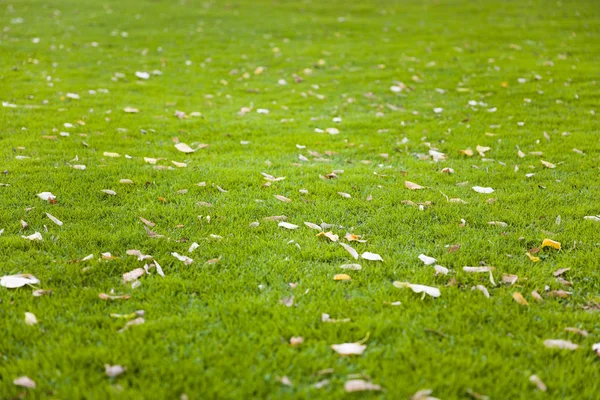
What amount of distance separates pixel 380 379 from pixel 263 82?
30.3 ft

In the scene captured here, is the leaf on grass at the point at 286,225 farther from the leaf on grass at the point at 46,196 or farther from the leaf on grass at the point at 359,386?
the leaf on grass at the point at 46,196

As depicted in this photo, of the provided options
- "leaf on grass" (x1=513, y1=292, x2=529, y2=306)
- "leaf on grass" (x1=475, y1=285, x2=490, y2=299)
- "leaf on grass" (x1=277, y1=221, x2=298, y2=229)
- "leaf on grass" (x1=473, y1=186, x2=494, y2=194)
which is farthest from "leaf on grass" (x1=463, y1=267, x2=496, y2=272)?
"leaf on grass" (x1=473, y1=186, x2=494, y2=194)

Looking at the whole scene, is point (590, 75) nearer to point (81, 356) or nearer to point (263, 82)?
point (263, 82)

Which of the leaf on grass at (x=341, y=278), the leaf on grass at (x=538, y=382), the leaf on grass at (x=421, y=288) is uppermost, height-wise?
the leaf on grass at (x=421, y=288)

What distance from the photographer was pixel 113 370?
2750mm

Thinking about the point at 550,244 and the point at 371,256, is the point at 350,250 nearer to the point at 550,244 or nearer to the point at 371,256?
the point at 371,256

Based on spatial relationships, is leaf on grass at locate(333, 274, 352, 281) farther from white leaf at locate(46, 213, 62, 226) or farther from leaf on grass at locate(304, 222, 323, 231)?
white leaf at locate(46, 213, 62, 226)

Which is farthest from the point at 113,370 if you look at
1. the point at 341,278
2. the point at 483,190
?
the point at 483,190

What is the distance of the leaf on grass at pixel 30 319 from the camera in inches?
124

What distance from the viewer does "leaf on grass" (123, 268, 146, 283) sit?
12.1 ft

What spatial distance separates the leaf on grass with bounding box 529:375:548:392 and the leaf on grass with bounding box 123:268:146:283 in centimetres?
267

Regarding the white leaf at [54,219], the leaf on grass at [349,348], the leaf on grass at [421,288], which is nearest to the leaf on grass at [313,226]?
the leaf on grass at [421,288]

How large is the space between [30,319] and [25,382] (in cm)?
61

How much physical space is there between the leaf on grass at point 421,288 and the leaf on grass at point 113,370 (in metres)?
1.91
